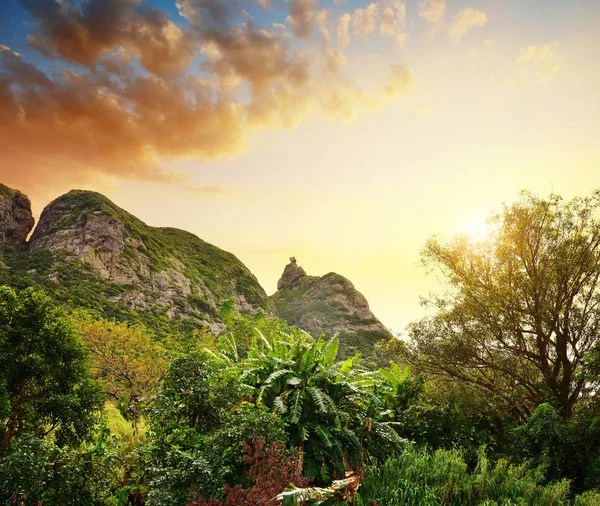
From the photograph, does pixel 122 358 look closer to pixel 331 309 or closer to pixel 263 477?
pixel 263 477

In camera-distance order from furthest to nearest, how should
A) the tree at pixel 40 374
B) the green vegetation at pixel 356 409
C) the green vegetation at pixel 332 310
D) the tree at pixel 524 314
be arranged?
1. the green vegetation at pixel 332 310
2. the tree at pixel 524 314
3. the tree at pixel 40 374
4. the green vegetation at pixel 356 409

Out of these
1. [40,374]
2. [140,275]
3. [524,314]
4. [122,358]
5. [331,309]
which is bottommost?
[122,358]

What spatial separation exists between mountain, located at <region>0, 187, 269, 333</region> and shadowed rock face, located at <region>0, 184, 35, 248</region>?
239 millimetres

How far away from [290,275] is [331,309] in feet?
109

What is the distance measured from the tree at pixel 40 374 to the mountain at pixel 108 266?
168ft

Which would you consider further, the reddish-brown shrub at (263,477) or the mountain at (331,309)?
the mountain at (331,309)

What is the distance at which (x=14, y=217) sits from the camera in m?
81.2

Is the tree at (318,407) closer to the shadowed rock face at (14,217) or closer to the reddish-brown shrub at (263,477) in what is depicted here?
the reddish-brown shrub at (263,477)

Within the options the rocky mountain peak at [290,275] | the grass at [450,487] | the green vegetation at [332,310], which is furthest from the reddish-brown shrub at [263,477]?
the rocky mountain peak at [290,275]

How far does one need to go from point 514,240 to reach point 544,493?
666cm

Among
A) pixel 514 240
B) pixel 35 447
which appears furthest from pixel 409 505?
pixel 514 240

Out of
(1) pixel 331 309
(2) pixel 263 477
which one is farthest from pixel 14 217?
(2) pixel 263 477

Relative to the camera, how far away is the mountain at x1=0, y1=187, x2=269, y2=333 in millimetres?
58469

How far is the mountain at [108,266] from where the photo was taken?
58469 mm
